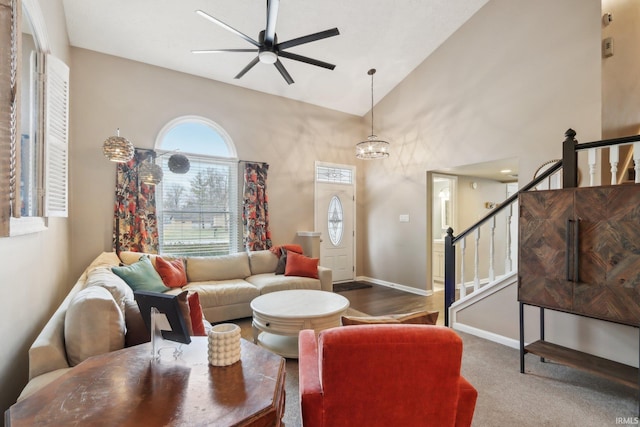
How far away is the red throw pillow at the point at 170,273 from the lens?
3705 millimetres

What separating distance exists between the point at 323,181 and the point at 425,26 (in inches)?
121

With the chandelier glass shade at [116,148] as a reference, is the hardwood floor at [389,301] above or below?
below

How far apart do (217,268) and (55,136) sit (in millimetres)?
2415

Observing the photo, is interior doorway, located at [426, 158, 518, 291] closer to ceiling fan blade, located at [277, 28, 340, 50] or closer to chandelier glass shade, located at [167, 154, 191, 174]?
ceiling fan blade, located at [277, 28, 340, 50]

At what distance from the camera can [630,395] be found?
2.30 metres

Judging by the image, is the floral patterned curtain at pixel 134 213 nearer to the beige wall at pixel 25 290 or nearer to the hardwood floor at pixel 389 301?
the beige wall at pixel 25 290

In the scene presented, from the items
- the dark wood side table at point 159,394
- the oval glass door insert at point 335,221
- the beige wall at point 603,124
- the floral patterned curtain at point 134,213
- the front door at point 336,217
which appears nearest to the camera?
the dark wood side table at point 159,394

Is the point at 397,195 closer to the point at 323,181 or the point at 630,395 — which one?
the point at 323,181

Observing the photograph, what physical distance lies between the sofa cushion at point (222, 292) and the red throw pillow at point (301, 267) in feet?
2.32

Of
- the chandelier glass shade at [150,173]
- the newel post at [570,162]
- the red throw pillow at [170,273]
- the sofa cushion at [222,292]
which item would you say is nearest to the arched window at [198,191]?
the chandelier glass shade at [150,173]

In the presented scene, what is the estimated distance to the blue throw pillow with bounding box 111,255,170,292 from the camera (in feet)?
10.4

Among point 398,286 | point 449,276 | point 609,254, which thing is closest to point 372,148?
point 449,276

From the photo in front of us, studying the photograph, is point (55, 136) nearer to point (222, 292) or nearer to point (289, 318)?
point (222, 292)

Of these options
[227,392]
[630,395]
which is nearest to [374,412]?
[227,392]
